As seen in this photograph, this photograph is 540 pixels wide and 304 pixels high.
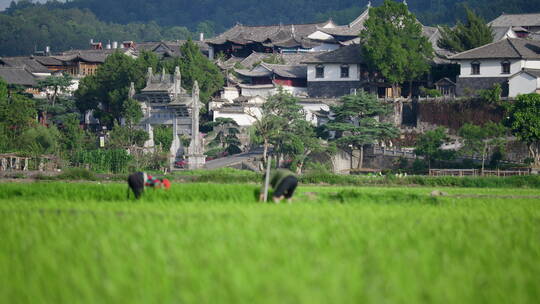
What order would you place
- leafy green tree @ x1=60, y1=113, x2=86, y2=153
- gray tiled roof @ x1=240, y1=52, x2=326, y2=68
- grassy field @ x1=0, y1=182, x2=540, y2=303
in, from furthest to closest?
gray tiled roof @ x1=240, y1=52, x2=326, y2=68, leafy green tree @ x1=60, y1=113, x2=86, y2=153, grassy field @ x1=0, y1=182, x2=540, y2=303

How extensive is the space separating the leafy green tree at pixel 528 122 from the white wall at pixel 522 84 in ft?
19.6

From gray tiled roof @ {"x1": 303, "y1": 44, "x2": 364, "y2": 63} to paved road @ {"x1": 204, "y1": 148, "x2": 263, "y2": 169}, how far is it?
10543mm

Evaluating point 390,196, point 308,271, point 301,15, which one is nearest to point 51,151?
point 390,196

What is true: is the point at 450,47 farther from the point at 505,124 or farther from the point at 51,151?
the point at 51,151

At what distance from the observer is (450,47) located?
2108 inches

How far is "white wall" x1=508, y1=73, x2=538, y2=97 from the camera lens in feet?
146

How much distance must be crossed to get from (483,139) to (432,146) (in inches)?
88.9

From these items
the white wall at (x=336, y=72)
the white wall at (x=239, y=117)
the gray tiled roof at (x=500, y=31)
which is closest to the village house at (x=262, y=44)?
the gray tiled roof at (x=500, y=31)

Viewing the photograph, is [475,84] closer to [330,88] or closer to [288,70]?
[330,88]

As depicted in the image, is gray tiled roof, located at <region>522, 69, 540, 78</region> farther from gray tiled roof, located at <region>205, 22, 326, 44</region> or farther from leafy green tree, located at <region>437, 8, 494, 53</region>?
gray tiled roof, located at <region>205, 22, 326, 44</region>

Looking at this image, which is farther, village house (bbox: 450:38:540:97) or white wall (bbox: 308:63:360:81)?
white wall (bbox: 308:63:360:81)

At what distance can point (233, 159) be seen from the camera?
42.1 metres

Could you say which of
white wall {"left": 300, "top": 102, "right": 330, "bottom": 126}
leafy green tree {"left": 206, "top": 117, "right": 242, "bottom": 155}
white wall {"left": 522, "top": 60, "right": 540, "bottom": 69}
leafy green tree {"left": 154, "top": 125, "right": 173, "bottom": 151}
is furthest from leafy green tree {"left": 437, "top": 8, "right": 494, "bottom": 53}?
leafy green tree {"left": 154, "top": 125, "right": 173, "bottom": 151}

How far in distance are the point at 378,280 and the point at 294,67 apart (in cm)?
4886
